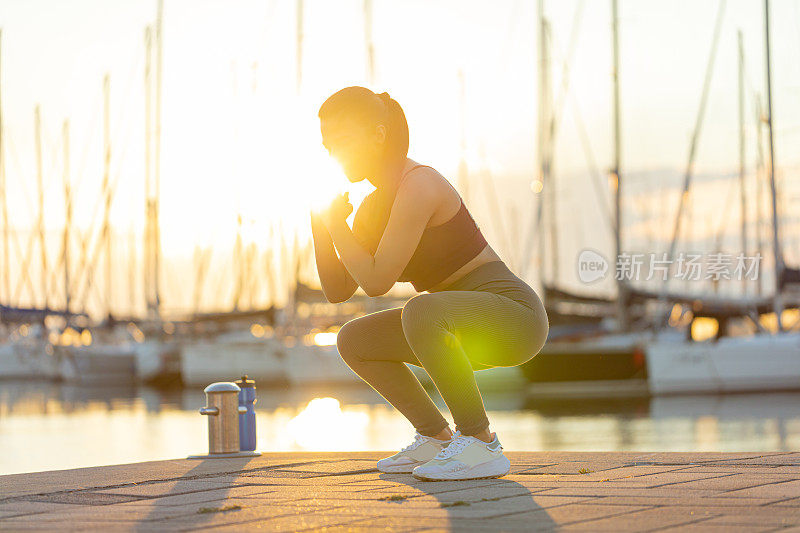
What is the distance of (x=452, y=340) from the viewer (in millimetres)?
4387

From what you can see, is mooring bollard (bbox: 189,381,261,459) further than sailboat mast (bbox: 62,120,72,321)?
No

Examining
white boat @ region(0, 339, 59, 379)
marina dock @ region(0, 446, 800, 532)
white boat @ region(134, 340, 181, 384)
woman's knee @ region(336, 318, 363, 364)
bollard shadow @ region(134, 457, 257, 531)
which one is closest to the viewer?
marina dock @ region(0, 446, 800, 532)

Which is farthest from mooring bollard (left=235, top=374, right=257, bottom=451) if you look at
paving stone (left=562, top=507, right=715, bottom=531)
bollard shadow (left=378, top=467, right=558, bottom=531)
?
paving stone (left=562, top=507, right=715, bottom=531)

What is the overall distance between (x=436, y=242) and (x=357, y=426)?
1770 cm

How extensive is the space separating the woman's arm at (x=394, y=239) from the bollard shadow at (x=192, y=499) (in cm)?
96

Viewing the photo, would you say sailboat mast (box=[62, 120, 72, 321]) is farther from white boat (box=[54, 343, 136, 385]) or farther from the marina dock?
the marina dock

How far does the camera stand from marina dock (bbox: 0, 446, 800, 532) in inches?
129

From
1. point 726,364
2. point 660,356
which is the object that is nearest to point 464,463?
point 660,356

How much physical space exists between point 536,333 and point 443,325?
44 cm

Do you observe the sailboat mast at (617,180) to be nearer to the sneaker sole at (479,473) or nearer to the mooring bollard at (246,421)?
the mooring bollard at (246,421)

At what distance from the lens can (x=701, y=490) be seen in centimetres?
392

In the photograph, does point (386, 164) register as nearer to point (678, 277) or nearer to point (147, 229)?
point (678, 277)

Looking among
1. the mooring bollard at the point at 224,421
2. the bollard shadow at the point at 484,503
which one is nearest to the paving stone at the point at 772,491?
the bollard shadow at the point at 484,503

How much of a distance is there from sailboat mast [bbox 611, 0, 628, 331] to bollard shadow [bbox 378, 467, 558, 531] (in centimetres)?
2454
